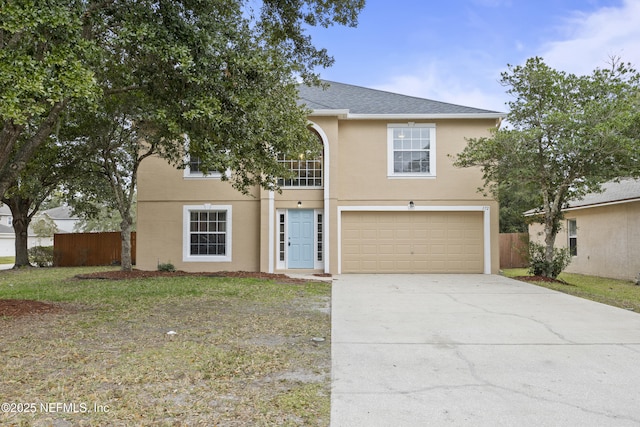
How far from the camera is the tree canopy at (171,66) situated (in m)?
5.38

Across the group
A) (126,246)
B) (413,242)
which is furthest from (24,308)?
(413,242)

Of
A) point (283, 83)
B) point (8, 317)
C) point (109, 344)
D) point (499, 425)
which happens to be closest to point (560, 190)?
point (283, 83)

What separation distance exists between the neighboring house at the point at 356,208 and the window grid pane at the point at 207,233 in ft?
0.11

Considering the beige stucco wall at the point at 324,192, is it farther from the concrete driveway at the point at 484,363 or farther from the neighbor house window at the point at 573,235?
the neighbor house window at the point at 573,235

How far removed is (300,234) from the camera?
49.3 feet

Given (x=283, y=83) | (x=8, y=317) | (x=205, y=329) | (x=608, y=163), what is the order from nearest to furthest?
(x=205, y=329) < (x=8, y=317) < (x=283, y=83) < (x=608, y=163)

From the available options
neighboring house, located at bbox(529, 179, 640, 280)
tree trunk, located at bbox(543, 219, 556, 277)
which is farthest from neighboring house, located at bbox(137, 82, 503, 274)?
neighboring house, located at bbox(529, 179, 640, 280)

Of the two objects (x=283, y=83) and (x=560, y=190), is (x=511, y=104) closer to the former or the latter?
(x=560, y=190)

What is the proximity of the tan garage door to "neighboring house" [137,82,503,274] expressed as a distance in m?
0.03

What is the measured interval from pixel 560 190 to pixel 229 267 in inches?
401

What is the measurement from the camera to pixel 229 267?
1508 centimetres

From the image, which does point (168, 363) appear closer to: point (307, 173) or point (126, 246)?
point (126, 246)

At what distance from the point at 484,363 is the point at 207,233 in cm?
1177

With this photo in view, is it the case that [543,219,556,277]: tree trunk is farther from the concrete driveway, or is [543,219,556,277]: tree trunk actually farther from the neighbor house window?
the neighbor house window
